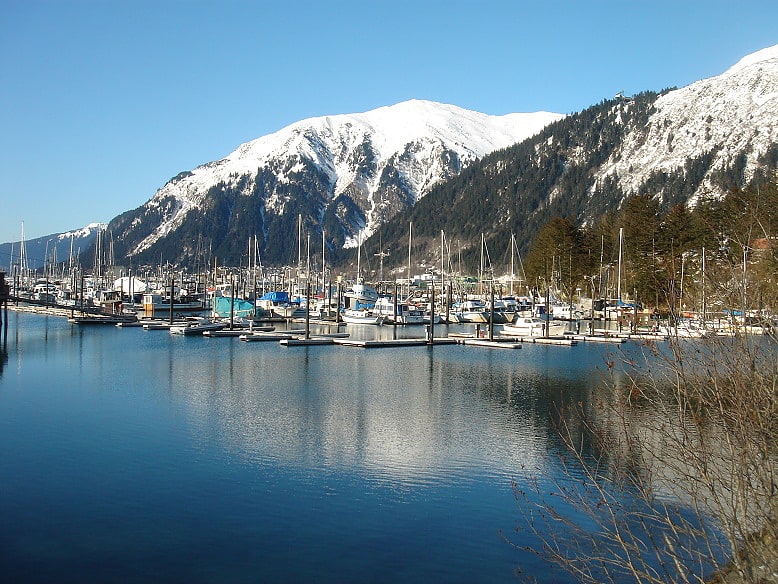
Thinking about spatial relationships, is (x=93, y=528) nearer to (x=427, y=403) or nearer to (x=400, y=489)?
(x=400, y=489)

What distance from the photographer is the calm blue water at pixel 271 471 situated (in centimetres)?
1784

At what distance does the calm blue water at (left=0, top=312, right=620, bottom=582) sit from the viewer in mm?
17844

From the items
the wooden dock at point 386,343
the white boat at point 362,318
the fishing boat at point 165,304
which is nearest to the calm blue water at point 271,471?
the wooden dock at point 386,343

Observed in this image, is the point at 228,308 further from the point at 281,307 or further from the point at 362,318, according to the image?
the point at 362,318

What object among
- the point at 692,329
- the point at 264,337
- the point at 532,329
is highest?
the point at 692,329

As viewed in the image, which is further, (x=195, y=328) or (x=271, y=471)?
Answer: (x=195, y=328)

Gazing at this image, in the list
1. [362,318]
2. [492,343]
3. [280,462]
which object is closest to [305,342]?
[492,343]

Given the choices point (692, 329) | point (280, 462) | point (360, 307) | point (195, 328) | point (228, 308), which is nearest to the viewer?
point (692, 329)

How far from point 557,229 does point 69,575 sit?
95.3 m

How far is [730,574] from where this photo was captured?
13312 millimetres

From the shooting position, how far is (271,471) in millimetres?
24797

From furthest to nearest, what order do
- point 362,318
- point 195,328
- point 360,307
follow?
point 360,307 < point 362,318 < point 195,328

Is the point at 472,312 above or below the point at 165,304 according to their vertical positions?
below

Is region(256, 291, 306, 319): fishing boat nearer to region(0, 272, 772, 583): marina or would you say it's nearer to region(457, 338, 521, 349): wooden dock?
region(457, 338, 521, 349): wooden dock
